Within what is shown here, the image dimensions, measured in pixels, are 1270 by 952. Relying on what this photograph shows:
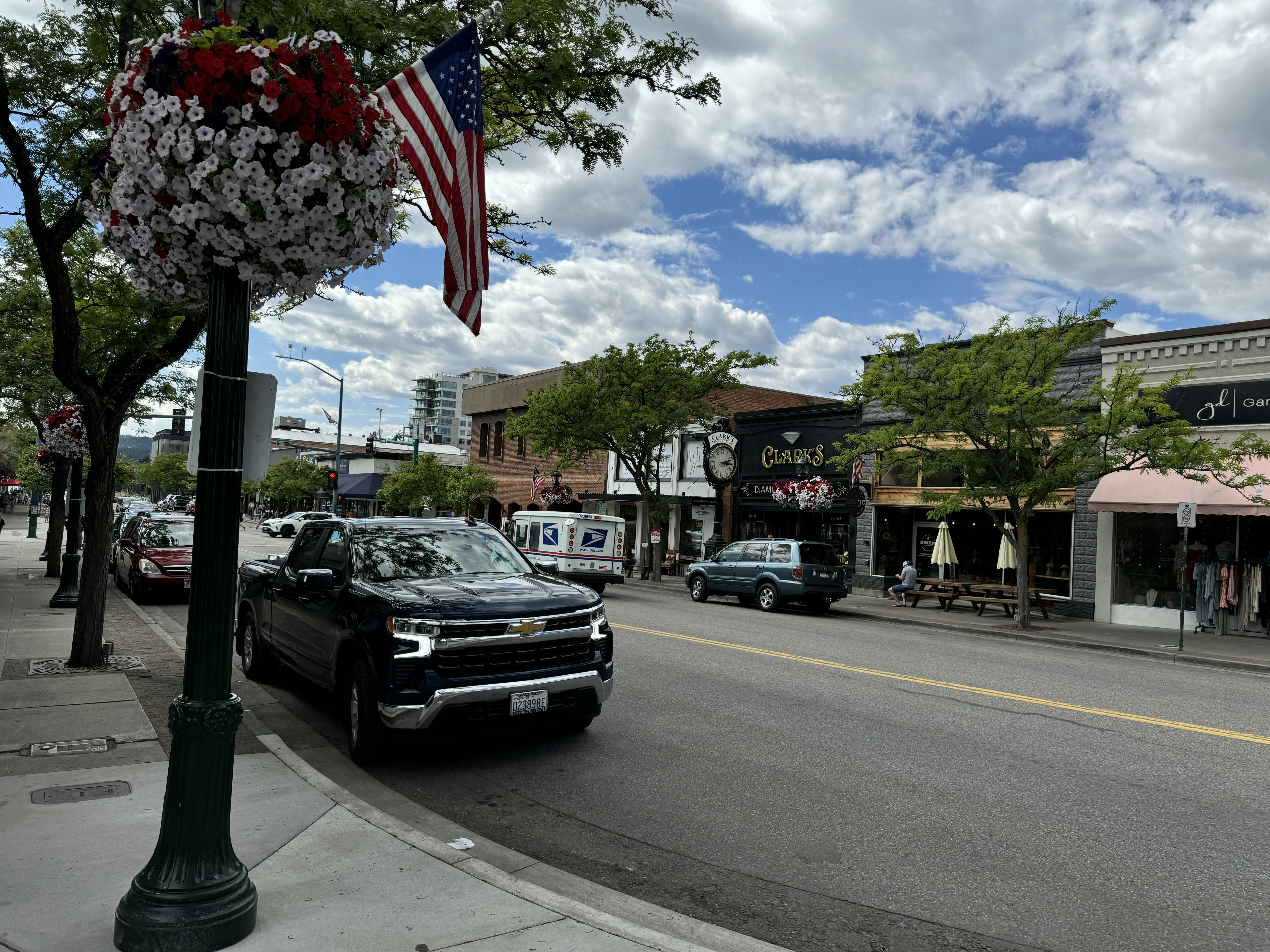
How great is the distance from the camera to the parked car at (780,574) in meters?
20.8

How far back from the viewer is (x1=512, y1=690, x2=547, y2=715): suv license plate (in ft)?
20.5

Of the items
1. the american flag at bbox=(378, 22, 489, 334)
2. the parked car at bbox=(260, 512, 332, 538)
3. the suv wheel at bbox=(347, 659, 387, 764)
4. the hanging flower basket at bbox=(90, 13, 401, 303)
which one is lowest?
the parked car at bbox=(260, 512, 332, 538)

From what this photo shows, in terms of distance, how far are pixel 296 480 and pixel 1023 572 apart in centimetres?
5878

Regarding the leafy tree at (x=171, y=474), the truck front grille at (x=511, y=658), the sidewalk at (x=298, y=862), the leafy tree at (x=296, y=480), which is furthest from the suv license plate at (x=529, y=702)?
the leafy tree at (x=171, y=474)

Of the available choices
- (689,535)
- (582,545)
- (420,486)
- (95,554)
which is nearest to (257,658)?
(95,554)

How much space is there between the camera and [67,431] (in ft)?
56.7

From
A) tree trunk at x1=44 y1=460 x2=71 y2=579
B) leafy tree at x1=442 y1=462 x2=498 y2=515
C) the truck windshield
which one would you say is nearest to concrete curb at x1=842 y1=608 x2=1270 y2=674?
the truck windshield

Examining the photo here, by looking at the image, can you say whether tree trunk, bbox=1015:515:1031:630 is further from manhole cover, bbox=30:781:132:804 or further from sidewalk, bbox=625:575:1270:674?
manhole cover, bbox=30:781:132:804

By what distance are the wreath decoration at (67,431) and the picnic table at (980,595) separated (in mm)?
19178

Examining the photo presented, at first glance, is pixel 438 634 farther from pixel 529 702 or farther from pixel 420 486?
pixel 420 486

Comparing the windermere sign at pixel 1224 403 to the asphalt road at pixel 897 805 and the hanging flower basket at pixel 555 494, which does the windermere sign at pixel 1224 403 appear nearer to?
the asphalt road at pixel 897 805

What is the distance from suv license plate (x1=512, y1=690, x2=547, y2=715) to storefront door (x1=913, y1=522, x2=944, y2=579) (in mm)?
21061

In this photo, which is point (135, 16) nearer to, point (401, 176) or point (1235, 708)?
point (401, 176)

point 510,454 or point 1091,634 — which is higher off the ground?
point 510,454
